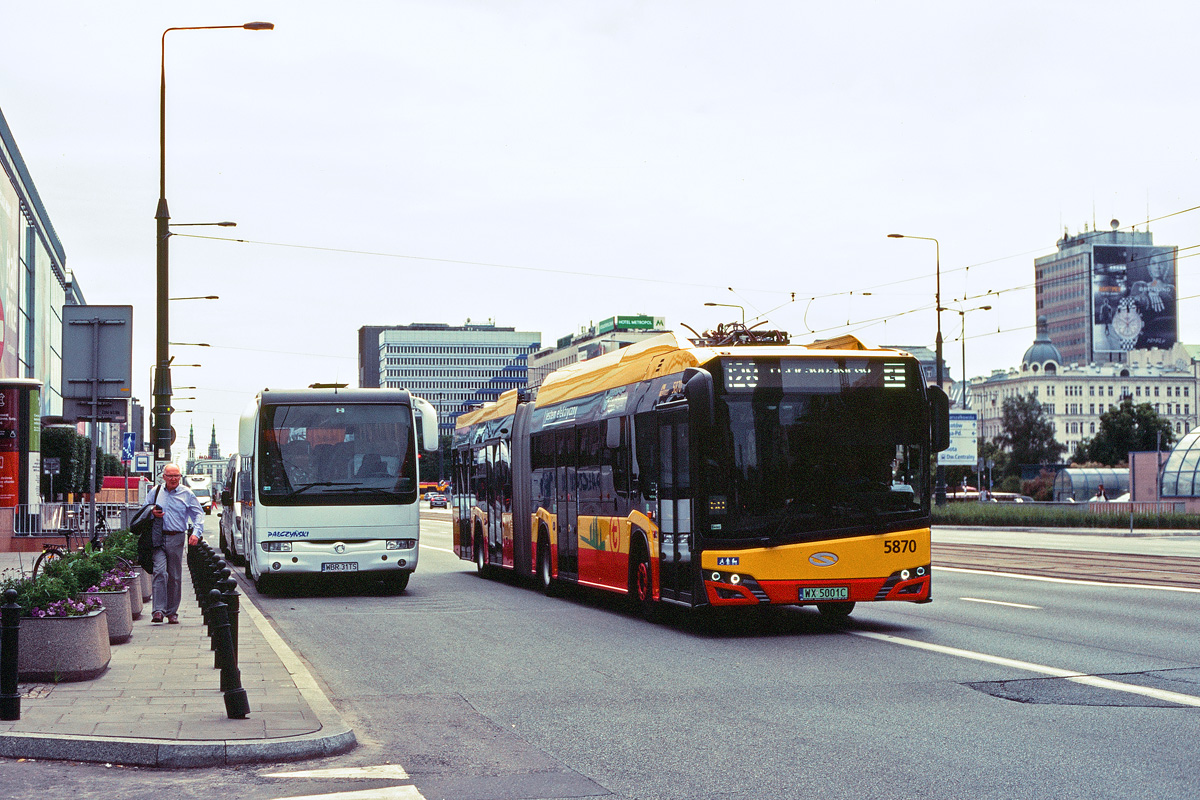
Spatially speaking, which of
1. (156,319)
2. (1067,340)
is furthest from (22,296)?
(1067,340)

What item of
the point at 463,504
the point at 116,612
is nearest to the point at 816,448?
the point at 116,612

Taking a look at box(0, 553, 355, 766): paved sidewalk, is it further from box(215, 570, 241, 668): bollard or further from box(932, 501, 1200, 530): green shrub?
box(932, 501, 1200, 530): green shrub

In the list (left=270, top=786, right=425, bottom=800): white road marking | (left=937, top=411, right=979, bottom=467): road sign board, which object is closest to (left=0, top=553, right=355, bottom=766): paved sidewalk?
(left=270, top=786, right=425, bottom=800): white road marking

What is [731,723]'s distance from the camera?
28.3ft

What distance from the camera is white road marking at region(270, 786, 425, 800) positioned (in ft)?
21.8

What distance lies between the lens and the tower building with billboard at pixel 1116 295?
169 m

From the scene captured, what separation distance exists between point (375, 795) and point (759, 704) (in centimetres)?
339

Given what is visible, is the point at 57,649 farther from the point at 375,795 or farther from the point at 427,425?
the point at 427,425

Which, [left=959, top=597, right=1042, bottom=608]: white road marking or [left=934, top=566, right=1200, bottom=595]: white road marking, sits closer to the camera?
[left=959, top=597, right=1042, bottom=608]: white road marking

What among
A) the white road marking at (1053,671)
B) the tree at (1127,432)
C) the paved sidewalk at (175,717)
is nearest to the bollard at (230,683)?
the paved sidewalk at (175,717)

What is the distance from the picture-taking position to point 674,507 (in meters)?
14.0

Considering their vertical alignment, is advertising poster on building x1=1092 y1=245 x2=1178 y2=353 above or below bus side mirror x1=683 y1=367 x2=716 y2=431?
above

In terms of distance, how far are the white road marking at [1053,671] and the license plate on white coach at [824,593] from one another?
46cm

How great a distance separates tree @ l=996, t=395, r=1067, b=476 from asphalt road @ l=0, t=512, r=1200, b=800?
120273 millimetres
